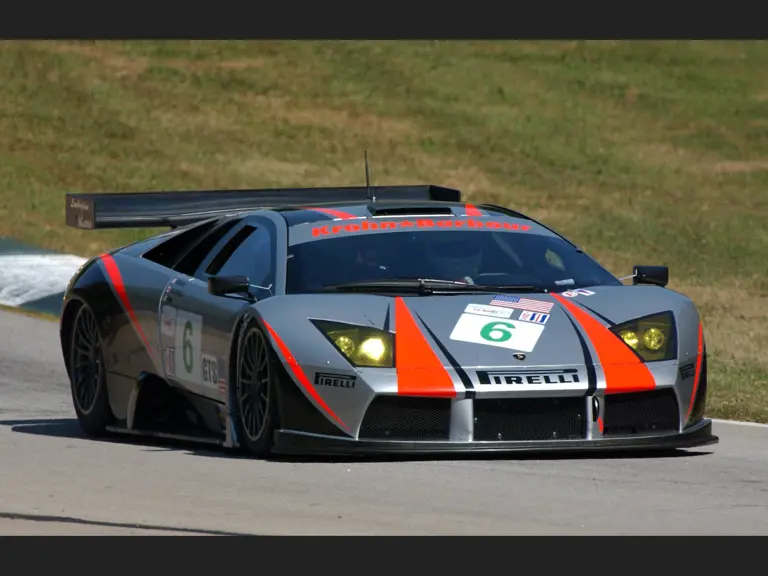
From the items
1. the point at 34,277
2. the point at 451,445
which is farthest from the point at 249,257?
the point at 34,277

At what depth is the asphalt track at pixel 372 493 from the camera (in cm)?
647

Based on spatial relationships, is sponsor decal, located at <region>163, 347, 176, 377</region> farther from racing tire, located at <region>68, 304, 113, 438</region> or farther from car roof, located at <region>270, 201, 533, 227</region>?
car roof, located at <region>270, 201, 533, 227</region>

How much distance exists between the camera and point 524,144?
26.8m

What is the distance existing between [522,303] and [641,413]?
2.39 feet

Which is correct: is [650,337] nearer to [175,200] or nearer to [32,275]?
[175,200]

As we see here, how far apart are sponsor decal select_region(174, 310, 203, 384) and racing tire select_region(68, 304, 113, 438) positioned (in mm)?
928

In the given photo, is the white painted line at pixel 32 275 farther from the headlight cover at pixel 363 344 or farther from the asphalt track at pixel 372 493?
the headlight cover at pixel 363 344

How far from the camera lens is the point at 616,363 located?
7.62 metres

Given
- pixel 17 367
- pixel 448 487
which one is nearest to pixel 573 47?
pixel 17 367

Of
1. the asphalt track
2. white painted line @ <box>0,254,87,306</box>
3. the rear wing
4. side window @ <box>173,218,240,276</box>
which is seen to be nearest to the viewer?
the asphalt track

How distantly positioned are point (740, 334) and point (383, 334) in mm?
8559

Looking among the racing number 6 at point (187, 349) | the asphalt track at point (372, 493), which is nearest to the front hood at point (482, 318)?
the asphalt track at point (372, 493)

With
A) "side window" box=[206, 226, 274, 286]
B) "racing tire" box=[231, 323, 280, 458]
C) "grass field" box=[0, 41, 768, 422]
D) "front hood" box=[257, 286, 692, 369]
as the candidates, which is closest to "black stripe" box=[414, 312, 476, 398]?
"front hood" box=[257, 286, 692, 369]

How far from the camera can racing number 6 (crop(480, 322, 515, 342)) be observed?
7664mm
